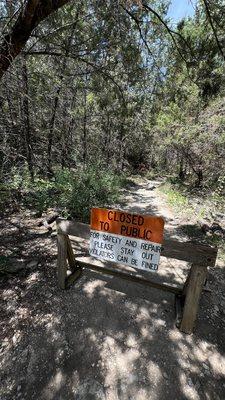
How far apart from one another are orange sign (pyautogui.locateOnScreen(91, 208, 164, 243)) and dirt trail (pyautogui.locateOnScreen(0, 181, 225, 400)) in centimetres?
113

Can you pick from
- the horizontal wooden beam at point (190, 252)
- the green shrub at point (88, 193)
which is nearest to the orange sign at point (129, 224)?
the horizontal wooden beam at point (190, 252)

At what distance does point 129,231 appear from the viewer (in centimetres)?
286

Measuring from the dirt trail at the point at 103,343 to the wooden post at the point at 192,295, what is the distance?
0.43ft

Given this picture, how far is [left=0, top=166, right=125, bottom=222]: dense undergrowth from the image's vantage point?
6340 mm

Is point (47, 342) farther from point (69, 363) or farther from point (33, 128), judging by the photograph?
point (33, 128)

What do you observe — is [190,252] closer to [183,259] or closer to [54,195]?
[183,259]

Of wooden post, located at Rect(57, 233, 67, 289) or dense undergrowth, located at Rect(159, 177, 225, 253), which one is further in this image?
dense undergrowth, located at Rect(159, 177, 225, 253)

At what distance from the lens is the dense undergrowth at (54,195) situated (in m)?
6.34

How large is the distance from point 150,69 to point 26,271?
4556 millimetres

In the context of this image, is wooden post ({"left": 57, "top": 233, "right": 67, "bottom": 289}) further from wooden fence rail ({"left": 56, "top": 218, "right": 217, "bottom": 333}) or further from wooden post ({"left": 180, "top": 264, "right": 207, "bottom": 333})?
wooden post ({"left": 180, "top": 264, "right": 207, "bottom": 333})

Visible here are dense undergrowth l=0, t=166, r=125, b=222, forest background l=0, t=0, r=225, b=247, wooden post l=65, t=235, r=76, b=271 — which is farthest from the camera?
dense undergrowth l=0, t=166, r=125, b=222

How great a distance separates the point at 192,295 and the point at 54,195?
17.9 ft

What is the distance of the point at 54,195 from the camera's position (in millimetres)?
7473

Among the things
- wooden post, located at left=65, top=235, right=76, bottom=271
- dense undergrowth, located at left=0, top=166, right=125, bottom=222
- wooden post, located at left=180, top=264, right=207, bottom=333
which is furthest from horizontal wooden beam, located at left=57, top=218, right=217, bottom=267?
dense undergrowth, located at left=0, top=166, right=125, bottom=222
